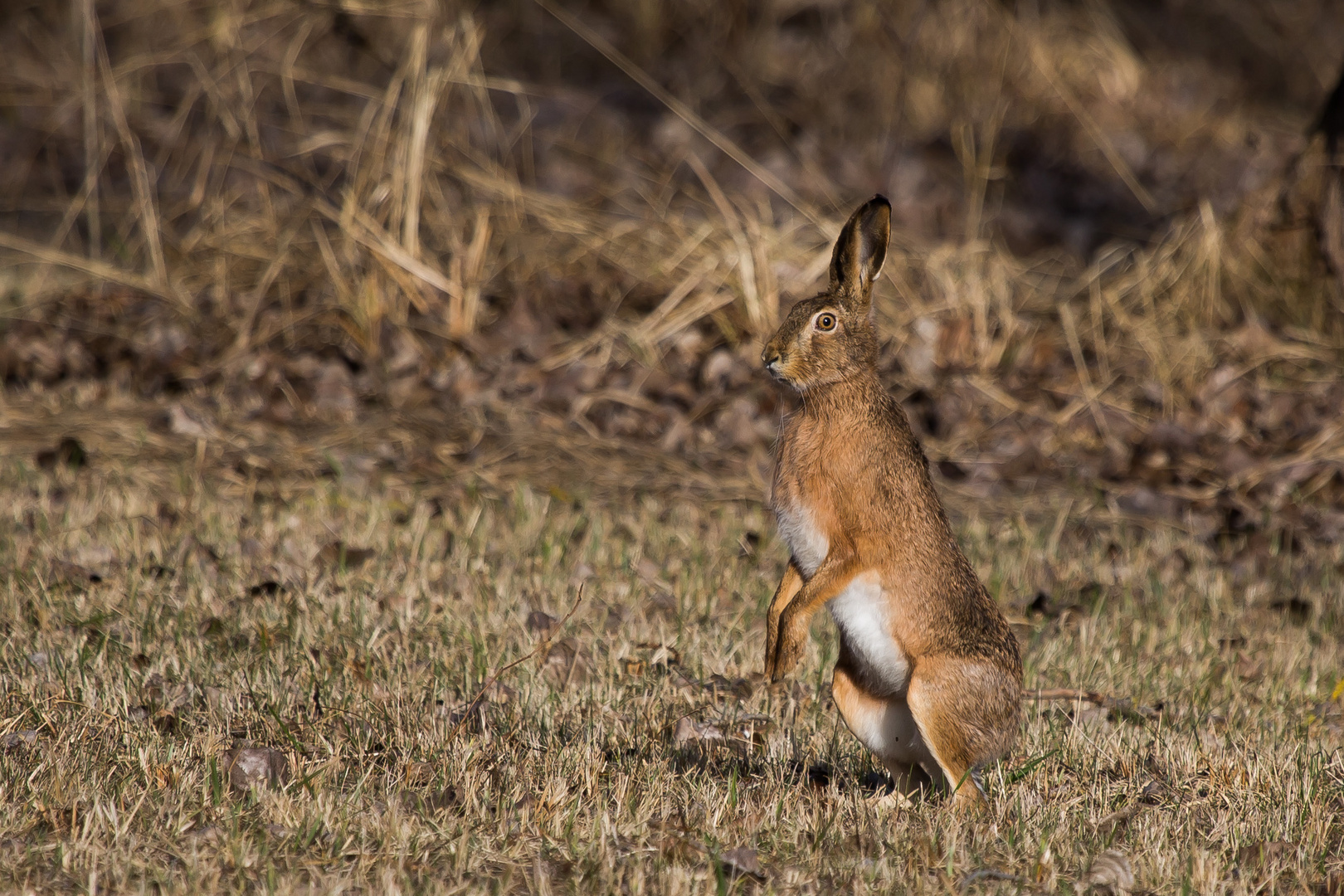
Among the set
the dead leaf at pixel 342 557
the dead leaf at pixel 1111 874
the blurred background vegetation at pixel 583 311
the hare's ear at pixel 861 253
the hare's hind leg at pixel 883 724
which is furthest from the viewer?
the blurred background vegetation at pixel 583 311

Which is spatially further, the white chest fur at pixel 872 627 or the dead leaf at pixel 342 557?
the dead leaf at pixel 342 557

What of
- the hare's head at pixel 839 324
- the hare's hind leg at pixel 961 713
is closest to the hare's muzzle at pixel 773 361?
the hare's head at pixel 839 324

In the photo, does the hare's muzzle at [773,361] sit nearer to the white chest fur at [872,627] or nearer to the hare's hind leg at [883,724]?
the white chest fur at [872,627]

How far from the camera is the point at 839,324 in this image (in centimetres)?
373

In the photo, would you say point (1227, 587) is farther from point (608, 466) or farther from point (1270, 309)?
point (1270, 309)

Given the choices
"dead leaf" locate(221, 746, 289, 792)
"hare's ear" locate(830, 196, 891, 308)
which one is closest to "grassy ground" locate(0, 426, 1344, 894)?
"dead leaf" locate(221, 746, 289, 792)

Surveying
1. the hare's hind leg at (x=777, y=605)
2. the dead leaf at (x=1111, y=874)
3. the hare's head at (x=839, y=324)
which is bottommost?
the dead leaf at (x=1111, y=874)

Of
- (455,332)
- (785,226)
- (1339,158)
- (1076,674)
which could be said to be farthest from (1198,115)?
(1076,674)

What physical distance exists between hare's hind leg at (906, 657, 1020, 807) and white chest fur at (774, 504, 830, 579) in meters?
0.36

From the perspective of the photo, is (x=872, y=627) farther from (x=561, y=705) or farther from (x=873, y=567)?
(x=561, y=705)

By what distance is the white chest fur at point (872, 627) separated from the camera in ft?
11.9

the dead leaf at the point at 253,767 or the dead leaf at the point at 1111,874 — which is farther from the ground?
the dead leaf at the point at 1111,874

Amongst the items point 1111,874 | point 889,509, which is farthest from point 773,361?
point 1111,874

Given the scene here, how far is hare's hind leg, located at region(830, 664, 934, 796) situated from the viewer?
147 inches
